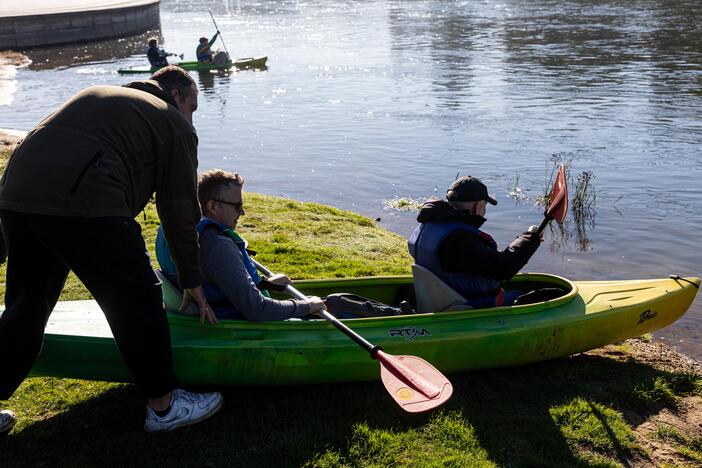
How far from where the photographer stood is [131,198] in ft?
11.2

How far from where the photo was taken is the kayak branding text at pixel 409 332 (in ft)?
14.9

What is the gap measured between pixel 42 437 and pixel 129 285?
3.50ft

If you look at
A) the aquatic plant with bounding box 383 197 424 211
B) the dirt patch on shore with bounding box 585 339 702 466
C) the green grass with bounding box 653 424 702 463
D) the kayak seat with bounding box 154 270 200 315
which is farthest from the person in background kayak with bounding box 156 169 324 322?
the aquatic plant with bounding box 383 197 424 211

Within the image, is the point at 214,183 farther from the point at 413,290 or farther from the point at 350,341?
the point at 413,290

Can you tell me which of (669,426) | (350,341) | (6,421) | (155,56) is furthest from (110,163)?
(155,56)

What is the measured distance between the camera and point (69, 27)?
3147 cm

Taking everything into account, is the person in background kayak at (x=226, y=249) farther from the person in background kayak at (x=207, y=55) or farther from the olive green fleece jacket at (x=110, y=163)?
the person in background kayak at (x=207, y=55)

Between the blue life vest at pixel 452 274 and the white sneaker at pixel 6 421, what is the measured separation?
97.3 inches

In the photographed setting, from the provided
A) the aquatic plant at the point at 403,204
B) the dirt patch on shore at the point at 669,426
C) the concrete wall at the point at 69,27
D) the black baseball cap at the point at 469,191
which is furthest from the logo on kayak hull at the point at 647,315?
the concrete wall at the point at 69,27

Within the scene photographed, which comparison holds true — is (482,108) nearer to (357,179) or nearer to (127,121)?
(357,179)

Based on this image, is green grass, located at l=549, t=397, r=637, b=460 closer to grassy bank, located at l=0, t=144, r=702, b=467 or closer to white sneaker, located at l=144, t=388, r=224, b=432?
grassy bank, located at l=0, t=144, r=702, b=467

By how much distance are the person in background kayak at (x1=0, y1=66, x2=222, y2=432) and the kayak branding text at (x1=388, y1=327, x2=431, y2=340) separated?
1.34 m

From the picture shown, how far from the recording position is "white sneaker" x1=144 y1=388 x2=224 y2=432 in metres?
3.82

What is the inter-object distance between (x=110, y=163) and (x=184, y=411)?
1.40 meters
